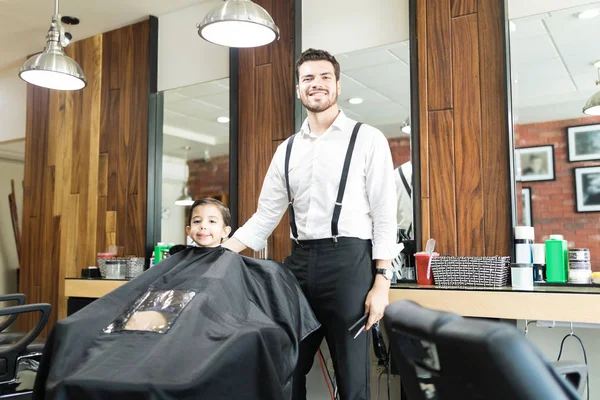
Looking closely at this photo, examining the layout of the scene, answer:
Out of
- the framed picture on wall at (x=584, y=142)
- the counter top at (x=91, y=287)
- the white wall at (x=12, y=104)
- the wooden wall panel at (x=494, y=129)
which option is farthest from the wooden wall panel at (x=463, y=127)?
the white wall at (x=12, y=104)

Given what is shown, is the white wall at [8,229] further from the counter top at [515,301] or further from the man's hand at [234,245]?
the counter top at [515,301]

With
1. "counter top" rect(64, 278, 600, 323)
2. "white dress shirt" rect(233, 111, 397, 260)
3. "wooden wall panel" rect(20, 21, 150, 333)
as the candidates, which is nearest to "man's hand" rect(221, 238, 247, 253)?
"white dress shirt" rect(233, 111, 397, 260)

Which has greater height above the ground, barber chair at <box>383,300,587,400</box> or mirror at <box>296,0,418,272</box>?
mirror at <box>296,0,418,272</box>

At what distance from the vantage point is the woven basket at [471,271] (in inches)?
99.1

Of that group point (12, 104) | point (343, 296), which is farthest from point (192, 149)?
point (343, 296)

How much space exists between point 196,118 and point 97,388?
4079 mm

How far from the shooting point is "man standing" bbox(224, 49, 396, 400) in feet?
6.72

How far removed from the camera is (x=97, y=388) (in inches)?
59.9

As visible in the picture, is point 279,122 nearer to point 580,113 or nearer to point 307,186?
point 307,186

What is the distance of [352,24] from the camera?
11.1 ft

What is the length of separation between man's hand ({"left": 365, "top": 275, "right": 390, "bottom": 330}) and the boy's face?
29.5 inches

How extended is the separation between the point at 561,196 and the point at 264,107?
253 centimetres

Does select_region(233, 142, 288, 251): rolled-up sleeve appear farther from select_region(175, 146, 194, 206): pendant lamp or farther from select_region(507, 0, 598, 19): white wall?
select_region(175, 146, 194, 206): pendant lamp

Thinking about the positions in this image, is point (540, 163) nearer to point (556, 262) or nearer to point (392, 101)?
point (392, 101)
